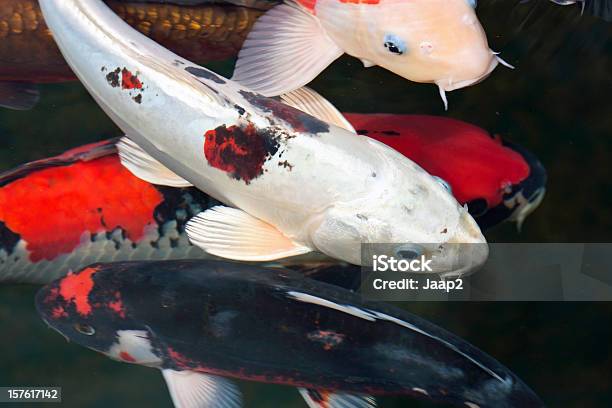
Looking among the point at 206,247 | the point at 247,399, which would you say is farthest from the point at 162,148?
the point at 247,399

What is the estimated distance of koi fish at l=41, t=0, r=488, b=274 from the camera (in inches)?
93.4

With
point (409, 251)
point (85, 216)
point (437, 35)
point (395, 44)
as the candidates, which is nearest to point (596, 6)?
point (437, 35)

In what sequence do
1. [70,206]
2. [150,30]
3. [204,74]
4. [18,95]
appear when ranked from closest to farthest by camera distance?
[204,74], [70,206], [150,30], [18,95]

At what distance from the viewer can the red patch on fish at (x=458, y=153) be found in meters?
2.58

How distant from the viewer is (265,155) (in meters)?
2.38

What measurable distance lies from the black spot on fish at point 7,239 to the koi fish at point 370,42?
1.04 meters

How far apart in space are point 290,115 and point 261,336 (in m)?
0.77

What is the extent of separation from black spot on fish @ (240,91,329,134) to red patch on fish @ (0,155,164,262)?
54cm

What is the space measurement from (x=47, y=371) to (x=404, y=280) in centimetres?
158

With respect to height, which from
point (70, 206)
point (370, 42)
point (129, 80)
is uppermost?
point (370, 42)

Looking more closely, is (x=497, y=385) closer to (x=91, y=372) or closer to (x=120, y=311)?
(x=120, y=311)

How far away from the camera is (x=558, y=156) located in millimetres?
3082

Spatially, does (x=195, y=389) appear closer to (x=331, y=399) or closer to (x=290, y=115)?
(x=331, y=399)

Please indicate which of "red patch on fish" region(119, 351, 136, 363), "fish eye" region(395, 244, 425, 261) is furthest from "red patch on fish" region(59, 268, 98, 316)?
"fish eye" region(395, 244, 425, 261)
